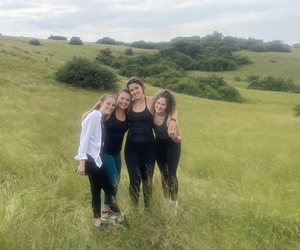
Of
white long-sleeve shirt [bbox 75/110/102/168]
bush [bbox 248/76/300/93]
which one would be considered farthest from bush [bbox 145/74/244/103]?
white long-sleeve shirt [bbox 75/110/102/168]

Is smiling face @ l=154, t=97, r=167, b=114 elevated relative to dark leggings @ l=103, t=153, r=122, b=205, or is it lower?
elevated

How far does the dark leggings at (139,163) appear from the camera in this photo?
2.84 m

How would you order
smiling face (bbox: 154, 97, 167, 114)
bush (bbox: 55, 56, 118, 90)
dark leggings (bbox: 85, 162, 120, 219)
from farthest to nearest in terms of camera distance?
bush (bbox: 55, 56, 118, 90) < smiling face (bbox: 154, 97, 167, 114) < dark leggings (bbox: 85, 162, 120, 219)

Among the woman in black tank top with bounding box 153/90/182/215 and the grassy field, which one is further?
the woman in black tank top with bounding box 153/90/182/215

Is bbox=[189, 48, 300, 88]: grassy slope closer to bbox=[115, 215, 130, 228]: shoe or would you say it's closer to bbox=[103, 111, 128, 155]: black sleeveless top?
bbox=[103, 111, 128, 155]: black sleeveless top

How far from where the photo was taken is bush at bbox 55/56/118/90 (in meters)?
19.6

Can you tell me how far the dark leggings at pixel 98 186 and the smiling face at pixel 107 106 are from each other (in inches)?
24.1

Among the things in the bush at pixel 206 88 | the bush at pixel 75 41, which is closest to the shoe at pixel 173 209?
the bush at pixel 206 88

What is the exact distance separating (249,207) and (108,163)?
1.80 m

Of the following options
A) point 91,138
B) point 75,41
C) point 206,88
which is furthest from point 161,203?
point 75,41

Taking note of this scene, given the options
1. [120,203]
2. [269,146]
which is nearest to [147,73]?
[269,146]

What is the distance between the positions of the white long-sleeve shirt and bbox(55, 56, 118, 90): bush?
59.5ft

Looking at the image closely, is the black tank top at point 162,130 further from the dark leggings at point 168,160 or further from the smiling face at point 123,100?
the smiling face at point 123,100

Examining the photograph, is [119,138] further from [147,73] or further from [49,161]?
[147,73]
